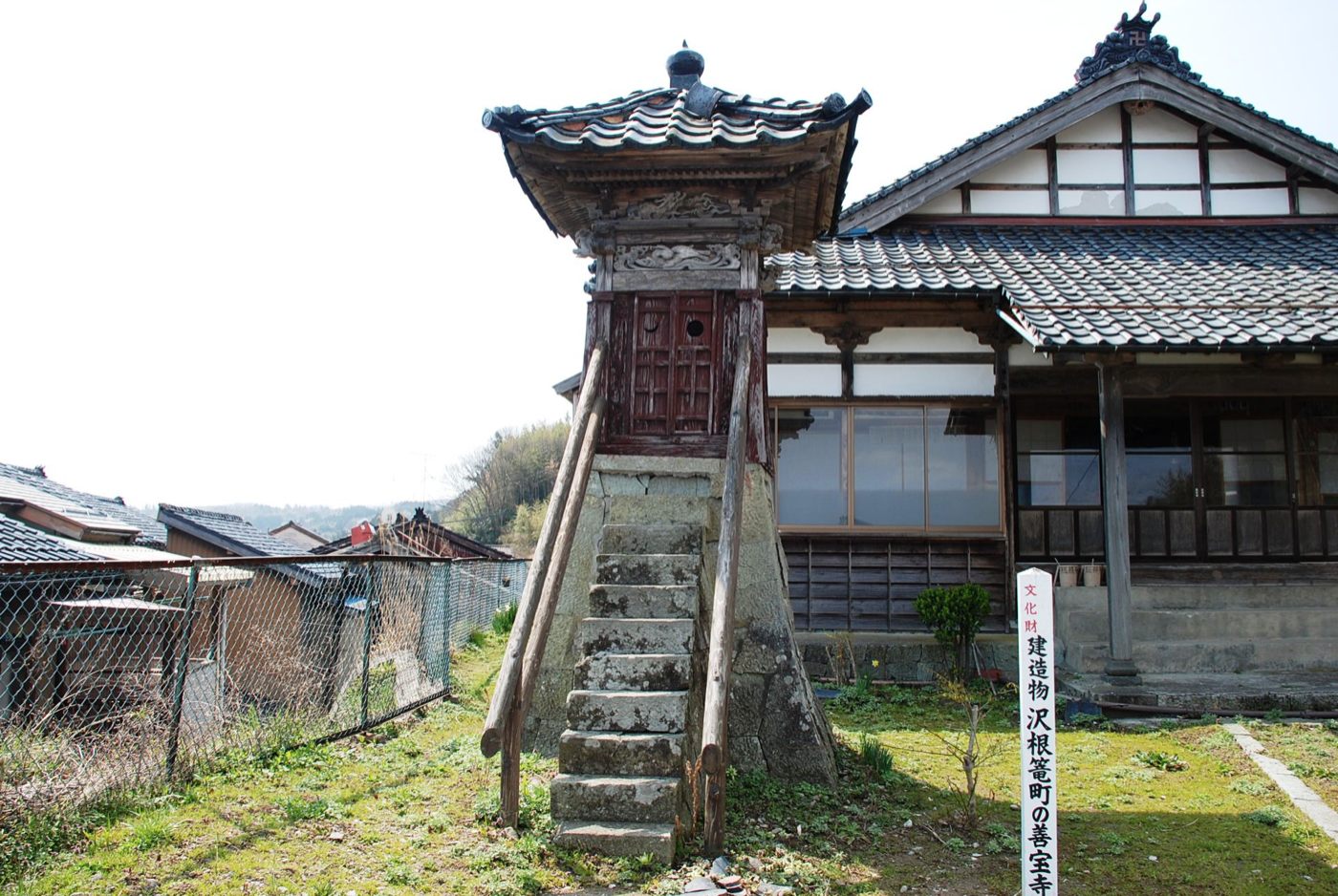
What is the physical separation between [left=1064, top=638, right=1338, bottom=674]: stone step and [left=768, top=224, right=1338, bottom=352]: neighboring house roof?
3260mm

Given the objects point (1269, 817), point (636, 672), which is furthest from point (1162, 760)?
point (636, 672)

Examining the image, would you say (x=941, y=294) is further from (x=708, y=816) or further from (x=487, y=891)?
(x=487, y=891)

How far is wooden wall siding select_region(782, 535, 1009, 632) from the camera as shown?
10.9 meters

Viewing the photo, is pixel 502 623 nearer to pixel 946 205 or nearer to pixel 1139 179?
pixel 946 205

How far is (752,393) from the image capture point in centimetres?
682

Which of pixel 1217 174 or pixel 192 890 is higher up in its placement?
pixel 1217 174

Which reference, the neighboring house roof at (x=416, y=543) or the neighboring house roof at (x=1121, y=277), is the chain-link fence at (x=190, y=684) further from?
the neighboring house roof at (x=416, y=543)

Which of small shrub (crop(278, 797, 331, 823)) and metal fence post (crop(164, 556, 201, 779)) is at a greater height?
metal fence post (crop(164, 556, 201, 779))

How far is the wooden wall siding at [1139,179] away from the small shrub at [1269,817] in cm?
958

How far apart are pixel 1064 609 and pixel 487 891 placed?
26.1ft

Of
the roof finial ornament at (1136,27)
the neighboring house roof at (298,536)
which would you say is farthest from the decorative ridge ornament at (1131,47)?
the neighboring house roof at (298,536)

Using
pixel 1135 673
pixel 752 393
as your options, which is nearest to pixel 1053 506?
pixel 1135 673

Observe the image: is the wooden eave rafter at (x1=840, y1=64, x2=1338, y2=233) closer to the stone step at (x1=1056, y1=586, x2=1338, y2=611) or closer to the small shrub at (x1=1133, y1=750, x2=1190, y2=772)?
the stone step at (x1=1056, y1=586, x2=1338, y2=611)

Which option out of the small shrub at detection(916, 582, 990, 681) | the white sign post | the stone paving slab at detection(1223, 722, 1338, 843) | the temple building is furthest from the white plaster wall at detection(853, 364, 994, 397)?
the white sign post
